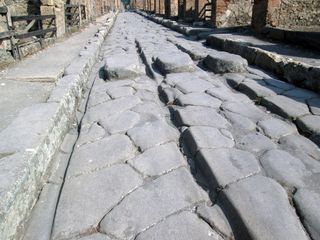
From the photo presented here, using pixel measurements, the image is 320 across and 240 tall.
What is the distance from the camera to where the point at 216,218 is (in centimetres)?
137

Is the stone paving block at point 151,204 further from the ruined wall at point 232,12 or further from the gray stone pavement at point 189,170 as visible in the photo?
the ruined wall at point 232,12

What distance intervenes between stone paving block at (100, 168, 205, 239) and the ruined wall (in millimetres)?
7643

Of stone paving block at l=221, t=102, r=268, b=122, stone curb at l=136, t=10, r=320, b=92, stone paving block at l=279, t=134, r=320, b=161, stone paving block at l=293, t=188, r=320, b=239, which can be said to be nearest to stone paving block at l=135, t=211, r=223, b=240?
stone paving block at l=293, t=188, r=320, b=239

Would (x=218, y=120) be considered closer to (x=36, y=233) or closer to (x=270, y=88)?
(x=270, y=88)

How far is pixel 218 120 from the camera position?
235 centimetres

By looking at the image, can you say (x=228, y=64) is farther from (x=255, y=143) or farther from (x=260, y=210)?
(x=260, y=210)

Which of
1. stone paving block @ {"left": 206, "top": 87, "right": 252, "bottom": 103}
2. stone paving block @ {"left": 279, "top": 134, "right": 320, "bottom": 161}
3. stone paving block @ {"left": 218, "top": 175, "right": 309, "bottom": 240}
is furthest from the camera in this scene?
stone paving block @ {"left": 206, "top": 87, "right": 252, "bottom": 103}

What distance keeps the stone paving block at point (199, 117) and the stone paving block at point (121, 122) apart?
1.18ft

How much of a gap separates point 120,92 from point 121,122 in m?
0.79

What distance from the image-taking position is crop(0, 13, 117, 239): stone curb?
1.28 meters

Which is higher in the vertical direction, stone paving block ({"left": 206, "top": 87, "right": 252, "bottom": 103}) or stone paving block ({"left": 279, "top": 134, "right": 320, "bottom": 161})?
stone paving block ({"left": 206, "top": 87, "right": 252, "bottom": 103})

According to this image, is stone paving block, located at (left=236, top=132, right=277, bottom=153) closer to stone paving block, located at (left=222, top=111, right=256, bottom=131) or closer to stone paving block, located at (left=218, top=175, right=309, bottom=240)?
stone paving block, located at (left=222, top=111, right=256, bottom=131)

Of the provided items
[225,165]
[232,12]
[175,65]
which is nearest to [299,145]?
[225,165]

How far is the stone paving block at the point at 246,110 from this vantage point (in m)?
2.46
